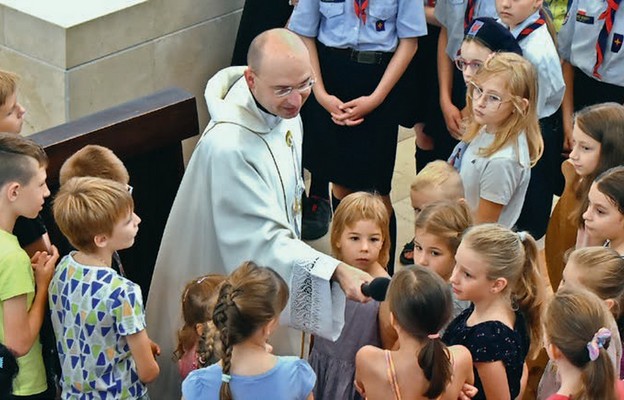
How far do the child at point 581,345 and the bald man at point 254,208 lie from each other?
2.56 ft

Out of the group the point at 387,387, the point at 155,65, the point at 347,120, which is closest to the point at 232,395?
the point at 387,387

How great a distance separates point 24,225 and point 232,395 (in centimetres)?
105

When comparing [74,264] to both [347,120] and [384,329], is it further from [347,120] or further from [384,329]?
[347,120]

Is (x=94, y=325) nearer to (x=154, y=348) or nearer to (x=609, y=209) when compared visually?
(x=154, y=348)

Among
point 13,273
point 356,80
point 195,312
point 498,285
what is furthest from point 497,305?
point 356,80

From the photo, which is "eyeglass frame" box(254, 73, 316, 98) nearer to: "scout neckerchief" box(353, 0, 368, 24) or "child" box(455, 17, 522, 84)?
"child" box(455, 17, 522, 84)

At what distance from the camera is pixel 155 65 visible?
6387 millimetres

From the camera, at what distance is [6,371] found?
131 inches

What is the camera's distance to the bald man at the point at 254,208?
4223mm

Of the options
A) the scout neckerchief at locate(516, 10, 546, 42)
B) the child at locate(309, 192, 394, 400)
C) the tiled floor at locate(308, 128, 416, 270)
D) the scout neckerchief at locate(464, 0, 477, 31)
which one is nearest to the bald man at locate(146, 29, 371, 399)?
the child at locate(309, 192, 394, 400)

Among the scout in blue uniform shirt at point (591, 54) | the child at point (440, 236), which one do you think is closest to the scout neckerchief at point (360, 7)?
the scout in blue uniform shirt at point (591, 54)

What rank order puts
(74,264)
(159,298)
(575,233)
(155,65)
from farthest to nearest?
(155,65) < (575,233) < (159,298) < (74,264)

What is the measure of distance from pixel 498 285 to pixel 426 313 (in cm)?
50

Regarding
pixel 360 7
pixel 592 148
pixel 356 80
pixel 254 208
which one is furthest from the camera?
pixel 356 80
